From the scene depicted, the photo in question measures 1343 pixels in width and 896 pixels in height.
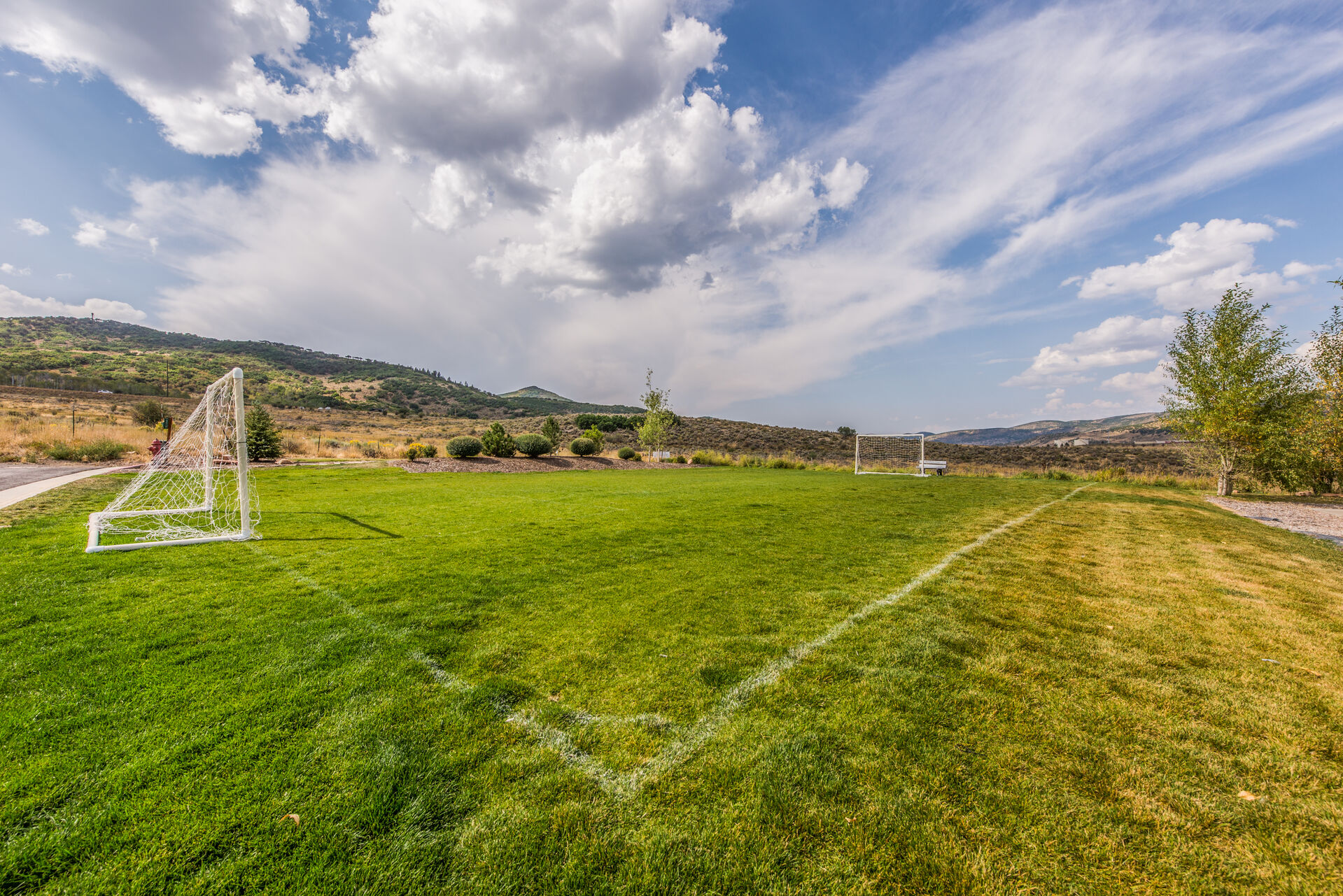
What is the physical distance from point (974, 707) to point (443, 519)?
7.45 m

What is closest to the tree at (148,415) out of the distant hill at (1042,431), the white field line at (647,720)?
the white field line at (647,720)

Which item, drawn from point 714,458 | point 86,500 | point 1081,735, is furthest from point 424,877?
point 714,458

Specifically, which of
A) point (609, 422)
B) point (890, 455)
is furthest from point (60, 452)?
point (890, 455)

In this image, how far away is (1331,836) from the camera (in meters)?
1.93

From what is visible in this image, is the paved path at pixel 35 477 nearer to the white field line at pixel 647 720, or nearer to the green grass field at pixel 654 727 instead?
the green grass field at pixel 654 727

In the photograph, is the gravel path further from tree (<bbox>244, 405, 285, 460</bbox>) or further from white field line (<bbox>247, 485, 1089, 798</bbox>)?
tree (<bbox>244, 405, 285, 460</bbox>)

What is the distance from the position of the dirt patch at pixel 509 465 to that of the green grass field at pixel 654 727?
38.3 ft

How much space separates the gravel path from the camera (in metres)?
9.15

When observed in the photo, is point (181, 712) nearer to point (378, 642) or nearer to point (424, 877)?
point (378, 642)

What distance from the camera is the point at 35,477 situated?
1130cm

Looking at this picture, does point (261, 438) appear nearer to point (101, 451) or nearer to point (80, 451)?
point (101, 451)

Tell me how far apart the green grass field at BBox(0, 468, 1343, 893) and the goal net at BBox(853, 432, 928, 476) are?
1962 centimetres

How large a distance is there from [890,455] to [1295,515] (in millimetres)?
19766

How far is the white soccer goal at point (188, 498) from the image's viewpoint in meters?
6.04
